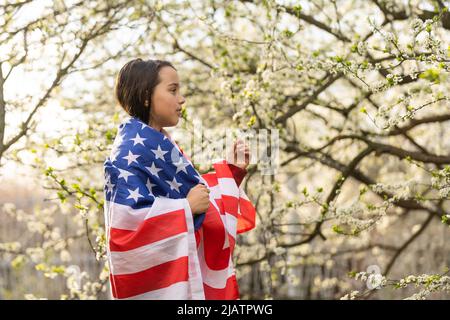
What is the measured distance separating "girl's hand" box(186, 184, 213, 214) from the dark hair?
368 mm

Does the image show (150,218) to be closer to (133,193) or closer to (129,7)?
(133,193)

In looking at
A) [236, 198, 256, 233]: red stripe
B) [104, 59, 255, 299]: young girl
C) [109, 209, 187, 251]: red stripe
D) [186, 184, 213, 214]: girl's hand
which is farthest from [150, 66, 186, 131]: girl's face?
[236, 198, 256, 233]: red stripe

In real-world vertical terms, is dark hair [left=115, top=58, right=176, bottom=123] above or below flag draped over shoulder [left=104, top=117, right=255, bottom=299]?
above

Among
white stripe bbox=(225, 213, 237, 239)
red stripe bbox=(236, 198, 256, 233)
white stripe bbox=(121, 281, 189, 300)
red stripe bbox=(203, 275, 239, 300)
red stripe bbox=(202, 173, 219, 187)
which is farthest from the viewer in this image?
red stripe bbox=(236, 198, 256, 233)

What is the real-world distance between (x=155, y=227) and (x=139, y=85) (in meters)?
0.60

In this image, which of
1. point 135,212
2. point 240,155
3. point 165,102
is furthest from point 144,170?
point 240,155

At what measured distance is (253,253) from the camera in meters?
5.84

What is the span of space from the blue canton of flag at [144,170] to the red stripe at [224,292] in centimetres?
28

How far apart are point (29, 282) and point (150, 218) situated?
26.7ft

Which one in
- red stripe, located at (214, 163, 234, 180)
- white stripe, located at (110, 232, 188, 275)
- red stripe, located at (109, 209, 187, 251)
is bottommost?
white stripe, located at (110, 232, 188, 275)

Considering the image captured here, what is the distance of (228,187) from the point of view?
283cm

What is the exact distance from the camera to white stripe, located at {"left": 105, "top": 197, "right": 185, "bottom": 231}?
7.82 ft

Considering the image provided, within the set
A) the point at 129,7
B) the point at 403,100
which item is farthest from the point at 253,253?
the point at 403,100

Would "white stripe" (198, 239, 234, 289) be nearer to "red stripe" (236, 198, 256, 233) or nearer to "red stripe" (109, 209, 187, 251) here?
"red stripe" (109, 209, 187, 251)
